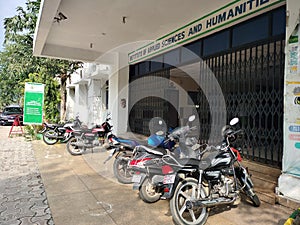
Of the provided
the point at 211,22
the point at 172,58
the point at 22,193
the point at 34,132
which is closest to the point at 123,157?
the point at 22,193

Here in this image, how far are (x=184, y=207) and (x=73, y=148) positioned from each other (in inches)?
171

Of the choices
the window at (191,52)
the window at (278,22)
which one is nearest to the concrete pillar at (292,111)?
the window at (278,22)

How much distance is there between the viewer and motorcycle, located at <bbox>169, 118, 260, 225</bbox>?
2473 mm

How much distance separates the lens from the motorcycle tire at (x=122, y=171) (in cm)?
390

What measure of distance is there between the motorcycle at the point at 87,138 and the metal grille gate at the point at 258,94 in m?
3.10

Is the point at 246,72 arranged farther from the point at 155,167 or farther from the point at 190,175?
the point at 155,167

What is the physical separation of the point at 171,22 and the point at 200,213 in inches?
170

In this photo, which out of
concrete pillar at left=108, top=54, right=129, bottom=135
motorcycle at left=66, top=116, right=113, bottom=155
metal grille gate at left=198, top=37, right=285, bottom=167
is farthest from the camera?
concrete pillar at left=108, top=54, right=129, bottom=135

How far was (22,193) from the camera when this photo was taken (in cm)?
338

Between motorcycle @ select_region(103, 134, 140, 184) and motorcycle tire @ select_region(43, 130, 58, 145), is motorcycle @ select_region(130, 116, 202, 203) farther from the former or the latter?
motorcycle tire @ select_region(43, 130, 58, 145)

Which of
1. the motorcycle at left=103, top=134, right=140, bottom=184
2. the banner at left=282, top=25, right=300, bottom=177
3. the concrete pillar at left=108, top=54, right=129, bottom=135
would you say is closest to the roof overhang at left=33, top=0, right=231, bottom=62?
the concrete pillar at left=108, top=54, right=129, bottom=135

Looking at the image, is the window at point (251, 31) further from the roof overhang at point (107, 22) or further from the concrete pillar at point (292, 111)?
the concrete pillar at point (292, 111)

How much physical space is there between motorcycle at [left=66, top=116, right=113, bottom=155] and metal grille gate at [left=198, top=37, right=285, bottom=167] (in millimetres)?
3100

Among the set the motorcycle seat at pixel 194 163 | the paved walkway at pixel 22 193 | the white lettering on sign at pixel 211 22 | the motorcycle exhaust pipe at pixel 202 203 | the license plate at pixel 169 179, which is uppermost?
the white lettering on sign at pixel 211 22
